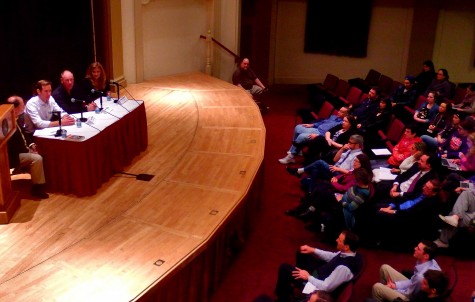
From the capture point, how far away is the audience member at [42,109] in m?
4.72

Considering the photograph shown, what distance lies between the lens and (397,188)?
497 cm

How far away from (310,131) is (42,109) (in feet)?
10.8

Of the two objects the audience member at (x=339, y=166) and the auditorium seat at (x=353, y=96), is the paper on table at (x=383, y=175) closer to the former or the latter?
the audience member at (x=339, y=166)

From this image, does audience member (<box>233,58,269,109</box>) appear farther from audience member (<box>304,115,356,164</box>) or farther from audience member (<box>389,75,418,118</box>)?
audience member (<box>304,115,356,164</box>)

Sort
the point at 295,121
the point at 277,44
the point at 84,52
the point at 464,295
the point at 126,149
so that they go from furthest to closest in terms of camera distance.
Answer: the point at 277,44
the point at 295,121
the point at 84,52
the point at 126,149
the point at 464,295

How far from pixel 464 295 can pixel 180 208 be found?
241cm

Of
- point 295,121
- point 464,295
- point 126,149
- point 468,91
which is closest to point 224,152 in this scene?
point 126,149

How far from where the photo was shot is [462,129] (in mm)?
5531

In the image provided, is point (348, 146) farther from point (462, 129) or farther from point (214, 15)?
point (214, 15)

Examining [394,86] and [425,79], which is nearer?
[425,79]

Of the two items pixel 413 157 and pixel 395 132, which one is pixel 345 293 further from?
pixel 395 132

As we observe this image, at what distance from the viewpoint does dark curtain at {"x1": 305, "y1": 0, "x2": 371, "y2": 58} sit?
10703 millimetres

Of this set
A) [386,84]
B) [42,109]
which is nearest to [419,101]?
[386,84]

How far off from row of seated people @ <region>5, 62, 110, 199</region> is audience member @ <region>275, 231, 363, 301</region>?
2.29 meters
